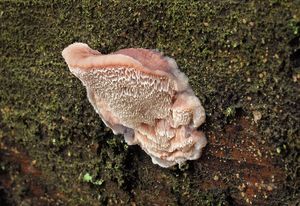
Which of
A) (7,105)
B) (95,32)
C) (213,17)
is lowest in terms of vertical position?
(7,105)

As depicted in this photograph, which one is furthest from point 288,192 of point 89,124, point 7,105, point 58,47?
point 7,105

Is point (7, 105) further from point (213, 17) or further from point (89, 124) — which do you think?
point (213, 17)

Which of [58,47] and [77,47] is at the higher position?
[77,47]
